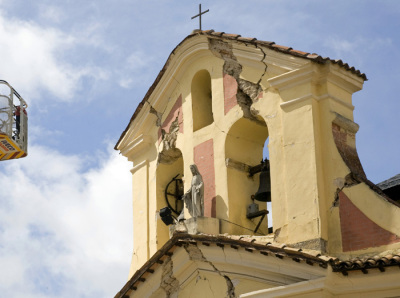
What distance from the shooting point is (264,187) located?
1634 cm

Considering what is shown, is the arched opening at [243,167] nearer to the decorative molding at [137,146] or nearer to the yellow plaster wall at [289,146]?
the yellow plaster wall at [289,146]

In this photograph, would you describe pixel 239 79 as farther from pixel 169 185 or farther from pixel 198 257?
pixel 198 257

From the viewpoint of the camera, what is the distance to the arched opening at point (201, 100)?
57.9 feet

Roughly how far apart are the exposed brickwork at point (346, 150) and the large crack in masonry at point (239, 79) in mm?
1398

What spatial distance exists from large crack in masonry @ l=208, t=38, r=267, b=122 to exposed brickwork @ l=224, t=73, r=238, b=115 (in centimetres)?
6

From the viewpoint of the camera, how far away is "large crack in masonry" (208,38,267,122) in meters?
16.4

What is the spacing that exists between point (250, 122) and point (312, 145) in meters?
1.60

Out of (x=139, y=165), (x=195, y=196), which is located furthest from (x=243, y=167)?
(x=139, y=165)

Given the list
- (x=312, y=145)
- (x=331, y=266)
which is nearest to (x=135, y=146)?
(x=312, y=145)

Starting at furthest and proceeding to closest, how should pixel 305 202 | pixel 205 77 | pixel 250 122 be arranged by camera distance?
pixel 205 77 → pixel 250 122 → pixel 305 202

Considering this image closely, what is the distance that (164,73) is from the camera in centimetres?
1814

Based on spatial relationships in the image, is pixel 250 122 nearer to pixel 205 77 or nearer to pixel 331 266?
pixel 205 77

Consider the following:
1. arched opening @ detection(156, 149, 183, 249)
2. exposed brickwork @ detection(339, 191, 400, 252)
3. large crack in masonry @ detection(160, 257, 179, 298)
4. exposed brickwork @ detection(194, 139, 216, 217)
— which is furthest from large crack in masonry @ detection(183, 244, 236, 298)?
arched opening @ detection(156, 149, 183, 249)

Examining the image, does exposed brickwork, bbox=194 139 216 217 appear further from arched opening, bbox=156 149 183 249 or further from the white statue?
arched opening, bbox=156 149 183 249
